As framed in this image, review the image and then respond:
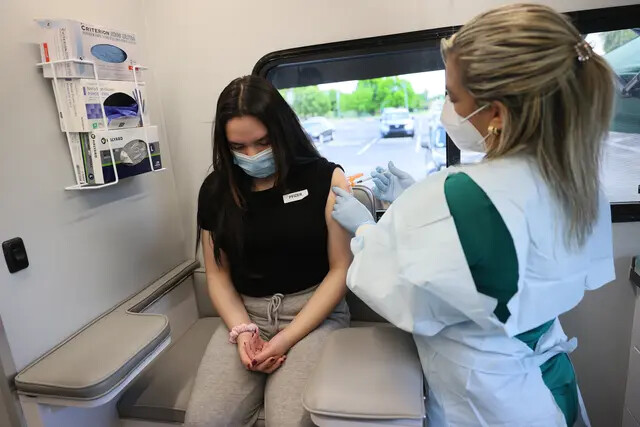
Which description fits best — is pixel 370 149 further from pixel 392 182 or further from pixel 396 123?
pixel 392 182

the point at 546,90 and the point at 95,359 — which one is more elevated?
the point at 546,90

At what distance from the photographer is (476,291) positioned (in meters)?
0.83

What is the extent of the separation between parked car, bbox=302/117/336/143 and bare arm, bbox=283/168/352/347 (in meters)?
0.59

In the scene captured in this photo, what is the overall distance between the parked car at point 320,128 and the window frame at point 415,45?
30 centimetres

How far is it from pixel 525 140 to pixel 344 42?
1047 millimetres

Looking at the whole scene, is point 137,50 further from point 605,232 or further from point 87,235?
point 605,232

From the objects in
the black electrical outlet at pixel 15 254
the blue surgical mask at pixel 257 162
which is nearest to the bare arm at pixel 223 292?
the blue surgical mask at pixel 257 162

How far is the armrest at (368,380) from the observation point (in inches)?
36.9

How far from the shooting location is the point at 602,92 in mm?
831

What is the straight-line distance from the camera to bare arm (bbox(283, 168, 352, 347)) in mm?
1390

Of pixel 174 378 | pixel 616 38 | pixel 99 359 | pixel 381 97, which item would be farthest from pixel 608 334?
pixel 99 359

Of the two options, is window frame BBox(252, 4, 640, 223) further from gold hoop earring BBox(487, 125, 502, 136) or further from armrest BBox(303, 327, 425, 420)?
armrest BBox(303, 327, 425, 420)

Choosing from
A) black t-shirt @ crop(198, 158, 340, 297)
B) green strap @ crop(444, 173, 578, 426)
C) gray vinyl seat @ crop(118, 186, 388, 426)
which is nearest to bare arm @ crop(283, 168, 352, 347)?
black t-shirt @ crop(198, 158, 340, 297)

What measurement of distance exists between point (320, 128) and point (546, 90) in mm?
1304
